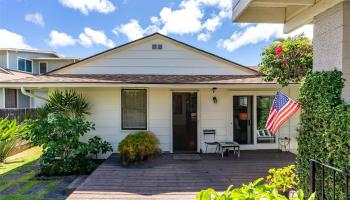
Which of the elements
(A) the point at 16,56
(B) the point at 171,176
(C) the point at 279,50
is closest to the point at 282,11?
(C) the point at 279,50

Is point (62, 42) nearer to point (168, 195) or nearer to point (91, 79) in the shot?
point (91, 79)

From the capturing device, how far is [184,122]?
1018cm

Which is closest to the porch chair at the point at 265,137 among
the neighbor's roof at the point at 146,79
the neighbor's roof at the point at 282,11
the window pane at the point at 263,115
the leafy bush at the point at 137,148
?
the window pane at the point at 263,115

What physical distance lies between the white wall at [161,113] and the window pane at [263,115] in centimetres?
26

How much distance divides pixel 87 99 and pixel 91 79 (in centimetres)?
95

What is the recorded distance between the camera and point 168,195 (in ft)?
18.5

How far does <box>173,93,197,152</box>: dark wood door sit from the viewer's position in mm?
10102

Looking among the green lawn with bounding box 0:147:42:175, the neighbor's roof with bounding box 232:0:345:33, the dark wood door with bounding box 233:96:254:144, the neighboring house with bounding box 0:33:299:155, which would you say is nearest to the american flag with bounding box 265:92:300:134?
the neighbor's roof with bounding box 232:0:345:33

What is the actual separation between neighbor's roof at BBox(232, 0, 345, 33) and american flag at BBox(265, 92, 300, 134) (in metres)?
1.23

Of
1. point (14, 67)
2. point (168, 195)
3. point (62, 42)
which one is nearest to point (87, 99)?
point (168, 195)

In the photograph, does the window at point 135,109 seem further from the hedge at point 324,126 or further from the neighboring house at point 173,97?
the hedge at point 324,126

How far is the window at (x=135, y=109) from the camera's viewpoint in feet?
32.7

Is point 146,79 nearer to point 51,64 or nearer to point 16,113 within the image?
point 16,113

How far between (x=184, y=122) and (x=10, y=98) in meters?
15.2
